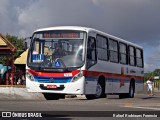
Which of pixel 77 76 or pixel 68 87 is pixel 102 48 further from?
pixel 68 87

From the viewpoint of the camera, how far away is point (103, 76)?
2203cm

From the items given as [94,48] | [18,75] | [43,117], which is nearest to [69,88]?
[94,48]

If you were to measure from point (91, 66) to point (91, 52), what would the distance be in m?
0.64

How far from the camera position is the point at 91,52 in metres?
20.3

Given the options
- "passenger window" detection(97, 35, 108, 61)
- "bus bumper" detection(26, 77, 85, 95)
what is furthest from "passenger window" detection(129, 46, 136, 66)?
"bus bumper" detection(26, 77, 85, 95)

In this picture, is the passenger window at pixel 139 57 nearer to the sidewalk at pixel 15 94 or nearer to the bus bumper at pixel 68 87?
the sidewalk at pixel 15 94

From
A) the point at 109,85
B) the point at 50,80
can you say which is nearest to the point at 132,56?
the point at 109,85

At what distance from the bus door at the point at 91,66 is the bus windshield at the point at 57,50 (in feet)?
1.50

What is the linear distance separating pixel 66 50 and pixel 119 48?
536cm

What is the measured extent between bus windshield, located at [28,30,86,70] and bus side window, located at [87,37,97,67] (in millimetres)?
426

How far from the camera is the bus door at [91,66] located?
1992 centimetres

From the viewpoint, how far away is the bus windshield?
19578mm

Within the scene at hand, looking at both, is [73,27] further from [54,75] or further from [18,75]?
[18,75]

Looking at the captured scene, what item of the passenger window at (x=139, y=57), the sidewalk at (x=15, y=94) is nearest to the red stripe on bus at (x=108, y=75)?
the passenger window at (x=139, y=57)
